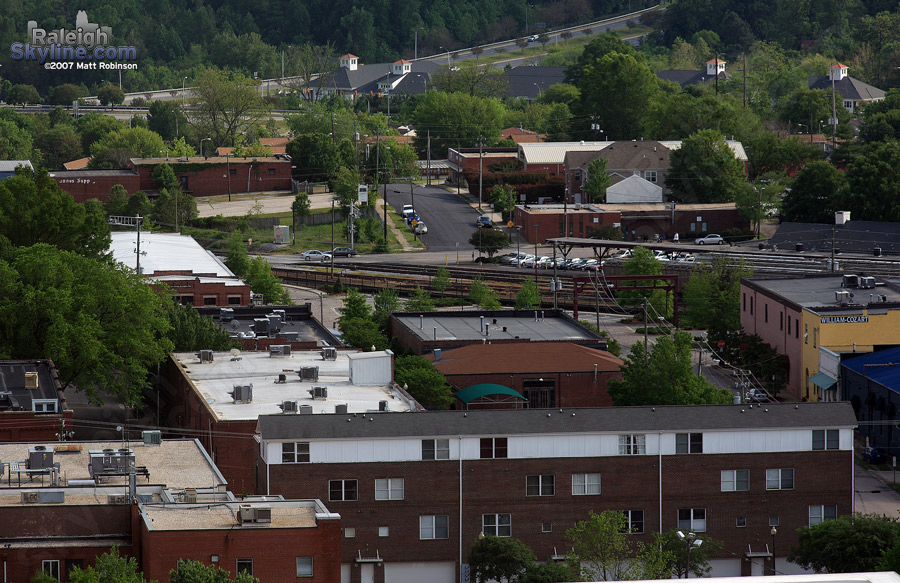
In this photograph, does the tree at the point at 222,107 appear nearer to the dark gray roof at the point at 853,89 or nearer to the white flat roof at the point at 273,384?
the dark gray roof at the point at 853,89

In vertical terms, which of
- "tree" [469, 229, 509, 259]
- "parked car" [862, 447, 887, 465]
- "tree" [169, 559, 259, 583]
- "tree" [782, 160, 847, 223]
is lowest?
"parked car" [862, 447, 887, 465]

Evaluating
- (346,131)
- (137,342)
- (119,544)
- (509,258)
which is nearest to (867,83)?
(346,131)


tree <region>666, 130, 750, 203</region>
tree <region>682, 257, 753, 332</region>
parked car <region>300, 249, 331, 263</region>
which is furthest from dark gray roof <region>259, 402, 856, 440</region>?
tree <region>666, 130, 750, 203</region>

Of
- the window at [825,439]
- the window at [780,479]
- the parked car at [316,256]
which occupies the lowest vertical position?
the window at [780,479]

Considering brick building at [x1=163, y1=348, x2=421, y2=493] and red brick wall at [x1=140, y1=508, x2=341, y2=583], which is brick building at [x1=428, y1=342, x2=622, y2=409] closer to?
brick building at [x1=163, y1=348, x2=421, y2=493]

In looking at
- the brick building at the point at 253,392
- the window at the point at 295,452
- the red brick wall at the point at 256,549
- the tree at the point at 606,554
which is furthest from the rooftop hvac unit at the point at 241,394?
the red brick wall at the point at 256,549
